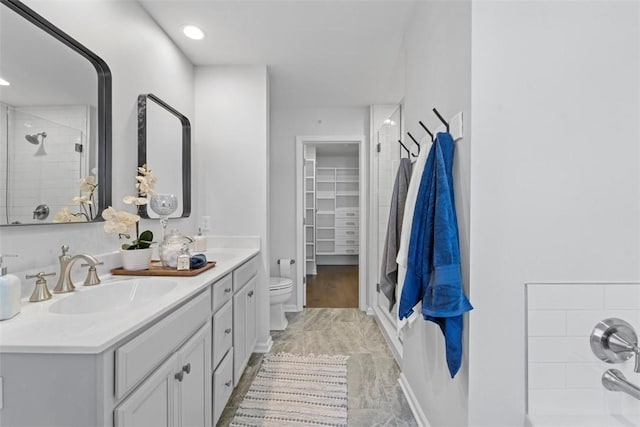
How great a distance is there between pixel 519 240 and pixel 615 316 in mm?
465

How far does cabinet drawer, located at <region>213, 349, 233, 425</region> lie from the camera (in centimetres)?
155

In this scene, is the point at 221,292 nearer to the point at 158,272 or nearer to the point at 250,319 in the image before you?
the point at 158,272

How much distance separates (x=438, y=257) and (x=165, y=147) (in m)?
1.93

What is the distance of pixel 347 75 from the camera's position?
277 cm

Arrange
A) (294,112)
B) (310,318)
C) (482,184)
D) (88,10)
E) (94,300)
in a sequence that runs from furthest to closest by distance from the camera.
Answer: (294,112) < (310,318) < (88,10) < (94,300) < (482,184)

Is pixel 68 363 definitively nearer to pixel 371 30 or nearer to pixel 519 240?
pixel 519 240

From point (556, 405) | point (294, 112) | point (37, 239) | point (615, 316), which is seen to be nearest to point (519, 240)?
point (615, 316)

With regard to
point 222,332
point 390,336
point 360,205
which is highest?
point 360,205

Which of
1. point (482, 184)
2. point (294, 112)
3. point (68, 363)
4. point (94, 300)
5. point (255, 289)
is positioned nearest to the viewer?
point (68, 363)

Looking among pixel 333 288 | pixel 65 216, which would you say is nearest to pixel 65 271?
pixel 65 216

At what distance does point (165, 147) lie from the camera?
2154 mm

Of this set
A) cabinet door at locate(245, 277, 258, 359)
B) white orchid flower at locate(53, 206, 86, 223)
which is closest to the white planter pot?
white orchid flower at locate(53, 206, 86, 223)

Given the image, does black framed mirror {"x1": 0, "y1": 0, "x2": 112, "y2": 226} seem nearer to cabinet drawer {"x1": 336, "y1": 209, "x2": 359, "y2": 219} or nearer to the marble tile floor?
the marble tile floor

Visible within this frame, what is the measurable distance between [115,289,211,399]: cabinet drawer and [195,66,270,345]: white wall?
4.12ft
